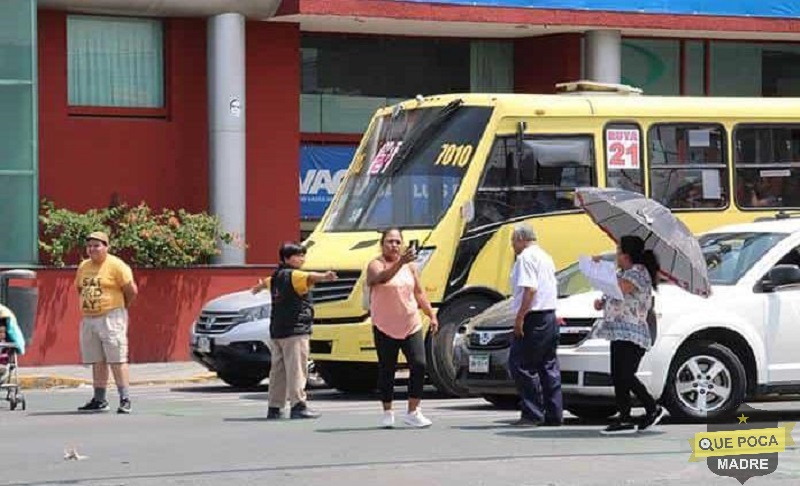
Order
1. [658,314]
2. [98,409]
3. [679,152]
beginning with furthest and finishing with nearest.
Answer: [679,152] < [98,409] < [658,314]

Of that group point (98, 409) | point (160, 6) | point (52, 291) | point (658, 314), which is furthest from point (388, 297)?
point (160, 6)

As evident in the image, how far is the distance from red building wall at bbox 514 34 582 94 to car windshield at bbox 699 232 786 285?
14.0 m

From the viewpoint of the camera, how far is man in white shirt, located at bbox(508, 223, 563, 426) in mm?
14336

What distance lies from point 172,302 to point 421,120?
6623mm

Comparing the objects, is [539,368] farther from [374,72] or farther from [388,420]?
[374,72]

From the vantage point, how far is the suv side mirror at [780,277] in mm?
14633

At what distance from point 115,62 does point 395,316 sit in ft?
44.1

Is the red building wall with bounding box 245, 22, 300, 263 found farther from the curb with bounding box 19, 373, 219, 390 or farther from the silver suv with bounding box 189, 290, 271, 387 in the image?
the silver suv with bounding box 189, 290, 271, 387

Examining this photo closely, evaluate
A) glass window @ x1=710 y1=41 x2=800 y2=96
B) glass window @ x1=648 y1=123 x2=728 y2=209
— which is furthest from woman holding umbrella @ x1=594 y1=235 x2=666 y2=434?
glass window @ x1=710 y1=41 x2=800 y2=96

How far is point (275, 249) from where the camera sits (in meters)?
27.9

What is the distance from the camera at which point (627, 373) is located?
1368cm

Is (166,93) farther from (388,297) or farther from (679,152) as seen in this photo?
(388,297)

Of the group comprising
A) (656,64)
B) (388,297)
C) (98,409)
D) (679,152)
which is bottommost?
(98,409)
